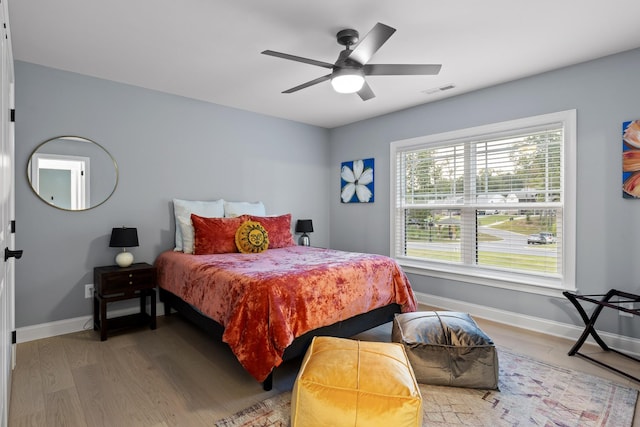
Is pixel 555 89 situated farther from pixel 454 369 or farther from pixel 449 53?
pixel 454 369

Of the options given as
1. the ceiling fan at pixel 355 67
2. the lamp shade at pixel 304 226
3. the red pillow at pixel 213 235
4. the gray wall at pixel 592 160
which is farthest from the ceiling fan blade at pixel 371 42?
the lamp shade at pixel 304 226

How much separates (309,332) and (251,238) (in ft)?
4.76

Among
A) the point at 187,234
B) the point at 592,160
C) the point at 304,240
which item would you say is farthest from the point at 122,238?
the point at 592,160

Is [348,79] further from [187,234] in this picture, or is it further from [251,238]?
[187,234]

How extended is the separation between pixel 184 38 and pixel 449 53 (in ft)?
7.11

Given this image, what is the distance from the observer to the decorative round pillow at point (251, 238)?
360 centimetres

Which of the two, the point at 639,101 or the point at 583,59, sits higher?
the point at 583,59

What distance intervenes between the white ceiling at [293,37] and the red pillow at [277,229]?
5.02ft

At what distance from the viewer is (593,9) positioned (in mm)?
2229

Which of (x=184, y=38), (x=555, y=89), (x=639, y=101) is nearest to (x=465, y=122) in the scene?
(x=555, y=89)

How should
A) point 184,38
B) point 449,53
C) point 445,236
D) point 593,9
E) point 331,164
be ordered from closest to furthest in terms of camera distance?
point 593,9
point 184,38
point 449,53
point 445,236
point 331,164

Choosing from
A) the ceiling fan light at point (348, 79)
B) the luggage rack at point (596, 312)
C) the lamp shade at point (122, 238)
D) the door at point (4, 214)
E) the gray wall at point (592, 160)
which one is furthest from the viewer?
the lamp shade at point (122, 238)

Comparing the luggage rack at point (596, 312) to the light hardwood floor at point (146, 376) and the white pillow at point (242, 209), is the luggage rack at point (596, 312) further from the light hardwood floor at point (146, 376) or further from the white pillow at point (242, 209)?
the white pillow at point (242, 209)

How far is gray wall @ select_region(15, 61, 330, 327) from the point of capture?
306cm
